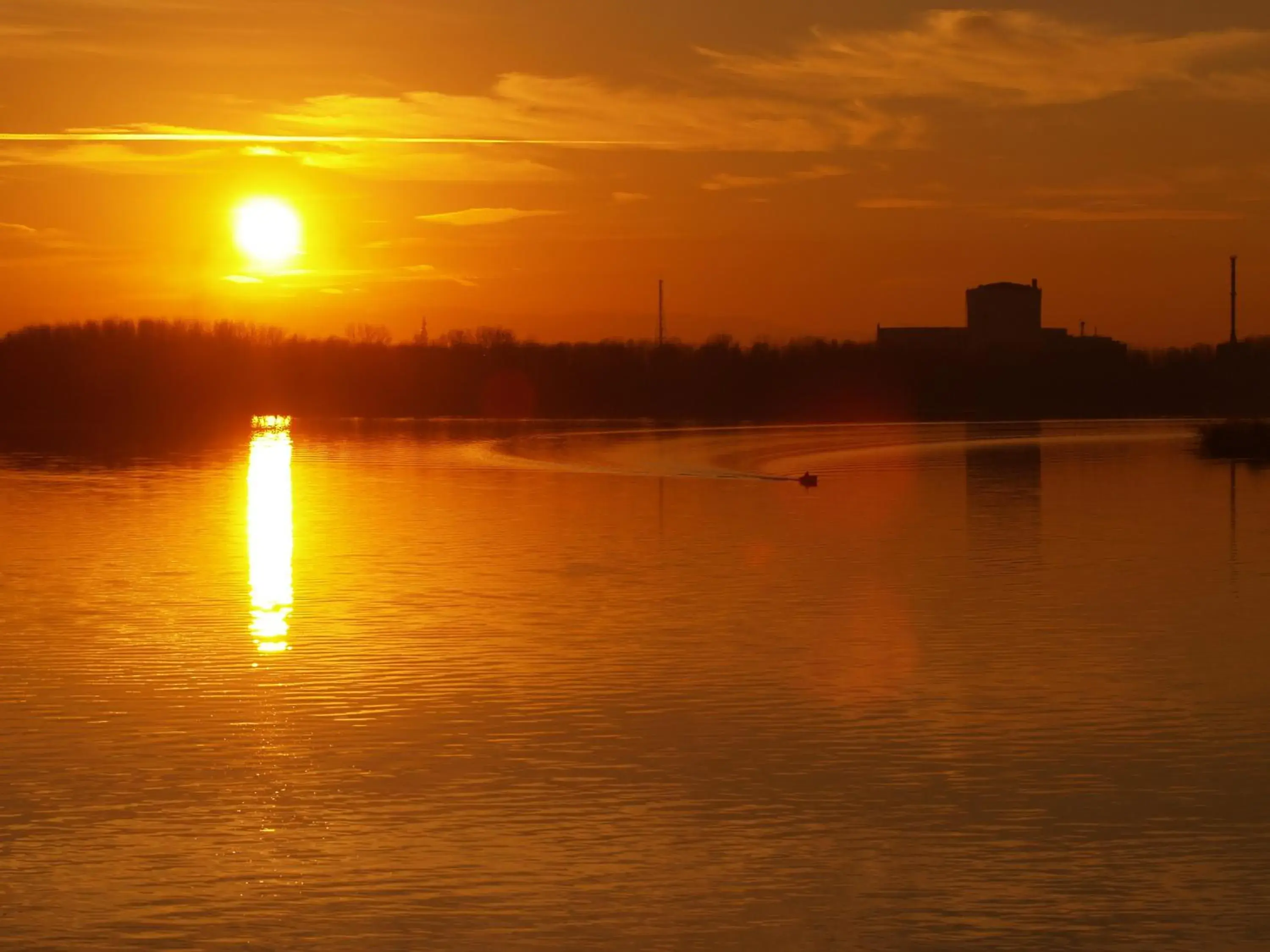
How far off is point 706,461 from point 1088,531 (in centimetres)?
2394

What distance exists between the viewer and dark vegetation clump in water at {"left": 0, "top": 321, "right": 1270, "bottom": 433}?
340 feet

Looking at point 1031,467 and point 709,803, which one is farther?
point 1031,467

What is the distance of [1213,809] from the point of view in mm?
10750

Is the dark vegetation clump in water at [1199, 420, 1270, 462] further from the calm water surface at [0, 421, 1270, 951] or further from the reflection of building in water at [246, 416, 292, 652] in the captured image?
the reflection of building in water at [246, 416, 292, 652]

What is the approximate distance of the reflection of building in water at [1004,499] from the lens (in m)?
26.8

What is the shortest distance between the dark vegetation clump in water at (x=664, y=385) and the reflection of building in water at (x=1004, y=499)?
38.7 meters

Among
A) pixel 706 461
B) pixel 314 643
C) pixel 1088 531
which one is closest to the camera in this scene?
pixel 314 643

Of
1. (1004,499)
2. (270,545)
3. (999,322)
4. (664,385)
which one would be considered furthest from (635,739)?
(999,322)

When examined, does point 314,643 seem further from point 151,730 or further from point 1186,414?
point 1186,414

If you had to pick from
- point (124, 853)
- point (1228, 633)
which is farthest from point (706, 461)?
point (124, 853)

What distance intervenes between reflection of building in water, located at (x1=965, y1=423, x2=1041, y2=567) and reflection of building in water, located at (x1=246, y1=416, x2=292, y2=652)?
9.53m

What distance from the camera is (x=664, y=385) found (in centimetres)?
10906

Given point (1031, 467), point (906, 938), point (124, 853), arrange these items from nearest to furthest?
1. point (906, 938)
2. point (124, 853)
3. point (1031, 467)

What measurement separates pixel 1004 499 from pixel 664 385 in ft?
239
